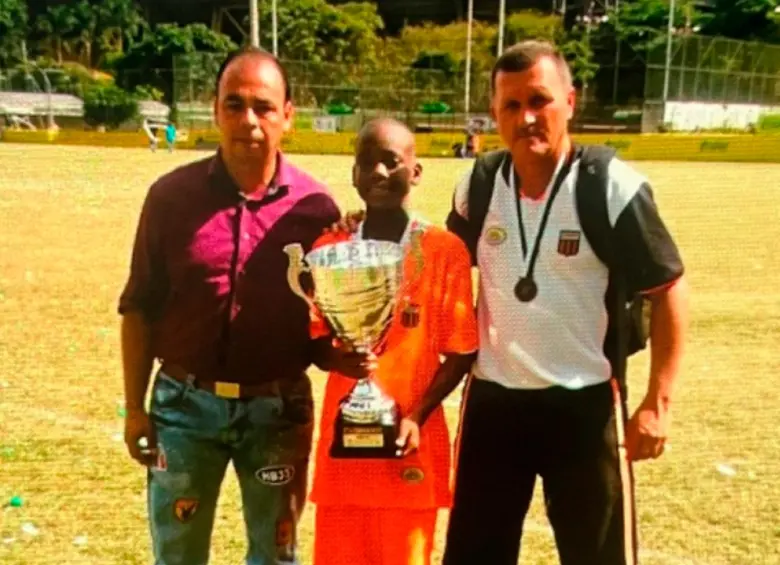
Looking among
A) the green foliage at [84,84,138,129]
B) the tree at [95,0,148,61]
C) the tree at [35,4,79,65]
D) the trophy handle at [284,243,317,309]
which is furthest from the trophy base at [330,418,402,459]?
the tree at [35,4,79,65]

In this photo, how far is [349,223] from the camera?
3166 mm

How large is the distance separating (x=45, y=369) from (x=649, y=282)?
5.47 meters

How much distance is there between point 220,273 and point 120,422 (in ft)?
11.2

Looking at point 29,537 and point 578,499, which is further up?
point 578,499

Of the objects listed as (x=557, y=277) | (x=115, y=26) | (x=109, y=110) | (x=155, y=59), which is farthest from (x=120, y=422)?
(x=115, y=26)

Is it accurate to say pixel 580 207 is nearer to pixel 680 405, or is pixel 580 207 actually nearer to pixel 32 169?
pixel 680 405

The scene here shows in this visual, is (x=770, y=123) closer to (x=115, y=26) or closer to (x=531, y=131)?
(x=531, y=131)

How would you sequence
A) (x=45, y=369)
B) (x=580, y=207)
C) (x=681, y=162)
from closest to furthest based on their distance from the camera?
(x=580, y=207), (x=45, y=369), (x=681, y=162)

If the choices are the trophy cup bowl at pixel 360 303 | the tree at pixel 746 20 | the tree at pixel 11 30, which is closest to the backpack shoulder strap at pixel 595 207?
the trophy cup bowl at pixel 360 303

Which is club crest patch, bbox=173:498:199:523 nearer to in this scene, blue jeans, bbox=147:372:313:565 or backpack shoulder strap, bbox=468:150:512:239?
blue jeans, bbox=147:372:313:565

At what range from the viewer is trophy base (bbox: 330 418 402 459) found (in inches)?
118

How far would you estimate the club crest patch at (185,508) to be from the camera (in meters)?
3.20

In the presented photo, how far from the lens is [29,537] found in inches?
180

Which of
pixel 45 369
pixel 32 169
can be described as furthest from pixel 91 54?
pixel 45 369
